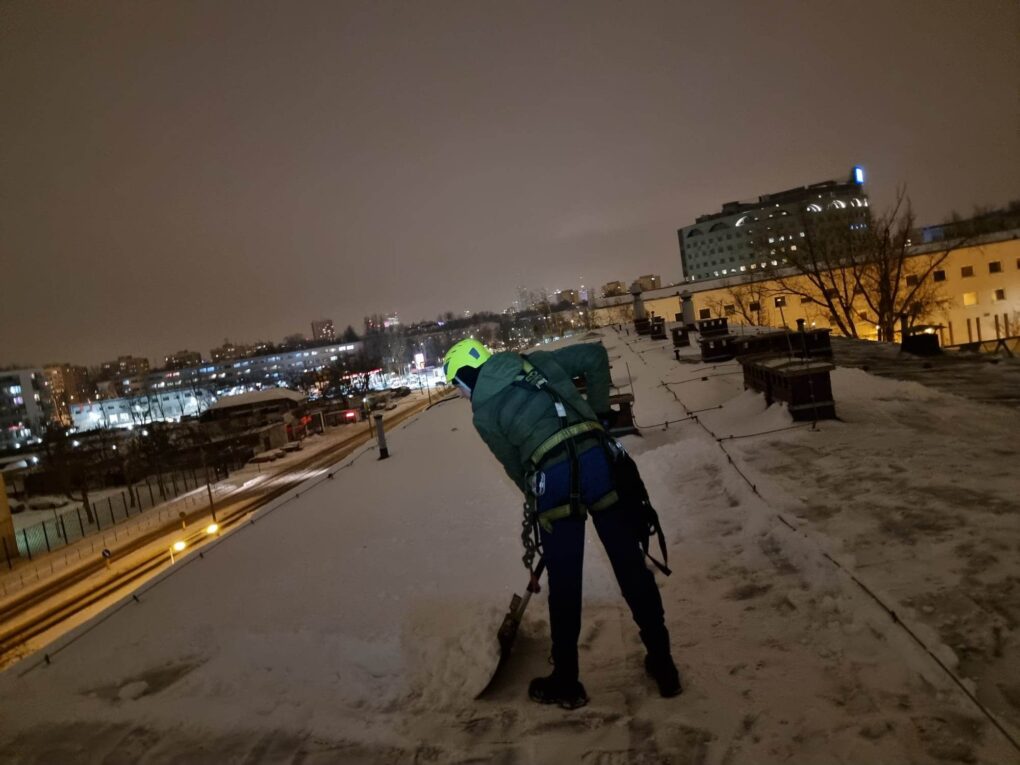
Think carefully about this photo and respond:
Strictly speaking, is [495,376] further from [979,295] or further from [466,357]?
[979,295]

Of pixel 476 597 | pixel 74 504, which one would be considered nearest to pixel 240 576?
pixel 476 597

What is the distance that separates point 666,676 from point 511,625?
1182 millimetres

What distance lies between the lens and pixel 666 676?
2949 millimetres

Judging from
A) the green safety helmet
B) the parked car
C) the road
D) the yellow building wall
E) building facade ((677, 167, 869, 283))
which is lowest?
the road

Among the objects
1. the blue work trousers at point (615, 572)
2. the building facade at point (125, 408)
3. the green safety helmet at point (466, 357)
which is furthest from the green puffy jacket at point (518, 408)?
the building facade at point (125, 408)

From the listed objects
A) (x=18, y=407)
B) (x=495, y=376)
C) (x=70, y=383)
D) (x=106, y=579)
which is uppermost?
(x=70, y=383)

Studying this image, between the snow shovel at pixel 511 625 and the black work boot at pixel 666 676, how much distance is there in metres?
0.83

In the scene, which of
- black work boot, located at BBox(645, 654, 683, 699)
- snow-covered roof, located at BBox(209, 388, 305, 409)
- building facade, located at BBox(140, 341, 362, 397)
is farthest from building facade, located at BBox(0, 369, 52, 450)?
black work boot, located at BBox(645, 654, 683, 699)

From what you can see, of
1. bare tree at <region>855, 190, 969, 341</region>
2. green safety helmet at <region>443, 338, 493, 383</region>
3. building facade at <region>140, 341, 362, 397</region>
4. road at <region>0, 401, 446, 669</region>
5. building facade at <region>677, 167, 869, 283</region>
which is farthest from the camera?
building facade at <region>140, 341, 362, 397</region>

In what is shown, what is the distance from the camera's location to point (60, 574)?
26297 mm

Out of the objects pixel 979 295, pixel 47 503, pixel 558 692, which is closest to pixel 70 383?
pixel 47 503

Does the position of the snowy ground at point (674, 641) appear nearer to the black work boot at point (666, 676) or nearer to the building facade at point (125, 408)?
the black work boot at point (666, 676)

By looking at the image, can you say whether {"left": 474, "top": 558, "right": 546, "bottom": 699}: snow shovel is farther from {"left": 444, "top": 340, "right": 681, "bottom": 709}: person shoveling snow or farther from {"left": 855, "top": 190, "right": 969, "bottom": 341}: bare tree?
{"left": 855, "top": 190, "right": 969, "bottom": 341}: bare tree

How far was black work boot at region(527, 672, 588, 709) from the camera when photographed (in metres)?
3.01
